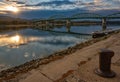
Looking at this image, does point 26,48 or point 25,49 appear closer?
point 25,49

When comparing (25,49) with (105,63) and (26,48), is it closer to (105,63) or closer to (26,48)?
(26,48)

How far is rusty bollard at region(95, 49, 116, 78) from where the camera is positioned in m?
7.67

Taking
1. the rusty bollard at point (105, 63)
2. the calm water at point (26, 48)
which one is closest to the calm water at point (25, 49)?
the calm water at point (26, 48)

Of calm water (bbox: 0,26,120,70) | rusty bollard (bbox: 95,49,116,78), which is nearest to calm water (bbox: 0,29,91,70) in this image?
calm water (bbox: 0,26,120,70)

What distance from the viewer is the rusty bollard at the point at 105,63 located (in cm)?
767

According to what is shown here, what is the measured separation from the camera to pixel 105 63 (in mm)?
7875

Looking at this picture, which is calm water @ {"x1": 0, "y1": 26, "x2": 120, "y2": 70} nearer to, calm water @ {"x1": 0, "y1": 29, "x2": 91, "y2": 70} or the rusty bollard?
calm water @ {"x1": 0, "y1": 29, "x2": 91, "y2": 70}

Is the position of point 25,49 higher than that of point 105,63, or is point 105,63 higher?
point 105,63

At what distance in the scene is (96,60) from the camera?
10562mm

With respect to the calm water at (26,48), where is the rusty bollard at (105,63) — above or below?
above

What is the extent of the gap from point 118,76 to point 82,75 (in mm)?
1352

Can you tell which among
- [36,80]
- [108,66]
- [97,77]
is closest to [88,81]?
[97,77]

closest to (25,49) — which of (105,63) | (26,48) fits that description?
(26,48)

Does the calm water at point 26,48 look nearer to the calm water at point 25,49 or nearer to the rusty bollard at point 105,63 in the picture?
the calm water at point 25,49
